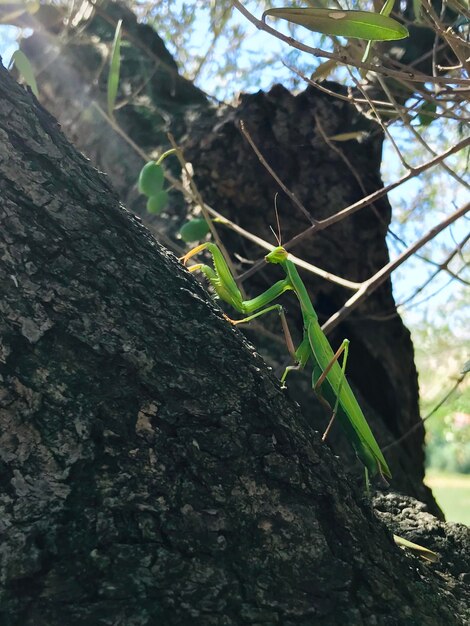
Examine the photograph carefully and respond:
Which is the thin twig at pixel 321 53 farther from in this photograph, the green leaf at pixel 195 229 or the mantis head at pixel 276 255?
the green leaf at pixel 195 229

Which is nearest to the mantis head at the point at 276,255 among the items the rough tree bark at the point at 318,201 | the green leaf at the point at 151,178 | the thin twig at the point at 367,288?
the thin twig at the point at 367,288

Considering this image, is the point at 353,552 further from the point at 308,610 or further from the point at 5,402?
the point at 5,402

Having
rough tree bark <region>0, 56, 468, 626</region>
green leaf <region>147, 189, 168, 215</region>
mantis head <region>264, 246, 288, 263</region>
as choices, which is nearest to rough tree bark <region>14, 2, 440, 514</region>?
green leaf <region>147, 189, 168, 215</region>

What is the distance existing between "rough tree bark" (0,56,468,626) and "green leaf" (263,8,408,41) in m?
0.45

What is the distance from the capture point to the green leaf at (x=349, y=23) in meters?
0.98

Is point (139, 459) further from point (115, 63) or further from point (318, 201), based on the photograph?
point (318, 201)

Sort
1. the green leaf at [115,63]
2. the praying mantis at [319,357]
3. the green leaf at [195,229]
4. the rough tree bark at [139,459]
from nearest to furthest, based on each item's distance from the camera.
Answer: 1. the rough tree bark at [139,459]
2. the praying mantis at [319,357]
3. the green leaf at [115,63]
4. the green leaf at [195,229]

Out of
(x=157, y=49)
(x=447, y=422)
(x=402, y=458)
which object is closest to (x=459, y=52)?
(x=402, y=458)

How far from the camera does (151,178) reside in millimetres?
1464

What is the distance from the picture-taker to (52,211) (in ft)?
2.62

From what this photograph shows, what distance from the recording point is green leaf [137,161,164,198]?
4.75 ft

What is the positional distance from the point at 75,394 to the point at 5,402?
0.25 feet

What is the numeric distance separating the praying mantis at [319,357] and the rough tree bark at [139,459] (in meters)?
0.34

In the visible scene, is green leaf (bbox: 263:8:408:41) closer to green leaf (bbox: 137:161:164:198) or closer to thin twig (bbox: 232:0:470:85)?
thin twig (bbox: 232:0:470:85)
